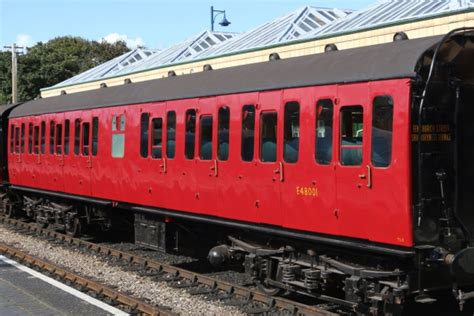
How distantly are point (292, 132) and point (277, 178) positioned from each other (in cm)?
64

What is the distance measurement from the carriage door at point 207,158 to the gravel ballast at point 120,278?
136 centimetres

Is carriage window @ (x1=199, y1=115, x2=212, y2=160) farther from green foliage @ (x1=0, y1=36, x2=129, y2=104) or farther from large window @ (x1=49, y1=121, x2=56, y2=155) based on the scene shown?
green foliage @ (x1=0, y1=36, x2=129, y2=104)

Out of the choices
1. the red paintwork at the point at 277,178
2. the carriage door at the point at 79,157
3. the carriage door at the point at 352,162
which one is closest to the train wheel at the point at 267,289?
the red paintwork at the point at 277,178

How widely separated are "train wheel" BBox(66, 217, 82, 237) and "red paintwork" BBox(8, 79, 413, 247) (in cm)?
199

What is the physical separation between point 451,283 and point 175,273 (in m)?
5.15

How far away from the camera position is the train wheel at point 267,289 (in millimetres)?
8422

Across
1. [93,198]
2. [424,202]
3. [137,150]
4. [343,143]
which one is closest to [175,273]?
[137,150]

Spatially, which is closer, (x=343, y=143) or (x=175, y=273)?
(x=343, y=143)

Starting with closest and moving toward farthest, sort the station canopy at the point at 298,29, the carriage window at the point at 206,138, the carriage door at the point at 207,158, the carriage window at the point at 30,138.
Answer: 1. the carriage door at the point at 207,158
2. the carriage window at the point at 206,138
3. the station canopy at the point at 298,29
4. the carriage window at the point at 30,138

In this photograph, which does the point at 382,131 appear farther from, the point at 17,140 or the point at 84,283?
the point at 17,140

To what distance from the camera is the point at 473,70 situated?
6672 millimetres

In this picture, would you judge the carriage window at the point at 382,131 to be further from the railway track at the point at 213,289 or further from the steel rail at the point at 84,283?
the steel rail at the point at 84,283

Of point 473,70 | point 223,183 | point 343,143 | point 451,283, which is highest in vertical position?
point 473,70

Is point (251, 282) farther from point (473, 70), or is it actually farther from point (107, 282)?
point (473, 70)
